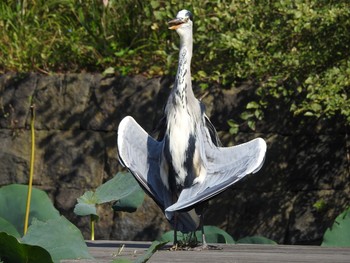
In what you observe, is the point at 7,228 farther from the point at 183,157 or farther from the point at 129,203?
the point at 183,157

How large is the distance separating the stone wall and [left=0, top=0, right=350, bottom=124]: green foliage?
0.16 metres

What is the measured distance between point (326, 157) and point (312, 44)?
2.53 feet

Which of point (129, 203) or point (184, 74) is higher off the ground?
point (184, 74)

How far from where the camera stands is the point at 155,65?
7465 millimetres

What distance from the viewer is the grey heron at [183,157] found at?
→ 12.7ft

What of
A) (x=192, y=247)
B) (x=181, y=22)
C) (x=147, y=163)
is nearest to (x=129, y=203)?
(x=147, y=163)

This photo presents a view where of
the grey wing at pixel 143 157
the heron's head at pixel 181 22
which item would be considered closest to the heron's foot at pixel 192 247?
the grey wing at pixel 143 157

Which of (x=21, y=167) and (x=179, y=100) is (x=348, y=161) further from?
(x=179, y=100)

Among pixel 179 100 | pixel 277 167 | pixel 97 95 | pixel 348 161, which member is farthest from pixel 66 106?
pixel 179 100

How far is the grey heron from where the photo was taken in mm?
3857

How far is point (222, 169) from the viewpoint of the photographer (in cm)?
389

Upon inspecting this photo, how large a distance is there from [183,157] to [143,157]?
0.65 ft

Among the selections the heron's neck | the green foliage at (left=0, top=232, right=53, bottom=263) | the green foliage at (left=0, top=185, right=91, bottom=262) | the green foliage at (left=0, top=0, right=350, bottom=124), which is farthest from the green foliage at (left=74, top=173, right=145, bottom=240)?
the green foliage at (left=0, top=0, right=350, bottom=124)

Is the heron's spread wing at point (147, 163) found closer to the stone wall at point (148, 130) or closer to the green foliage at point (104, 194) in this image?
the green foliage at point (104, 194)
